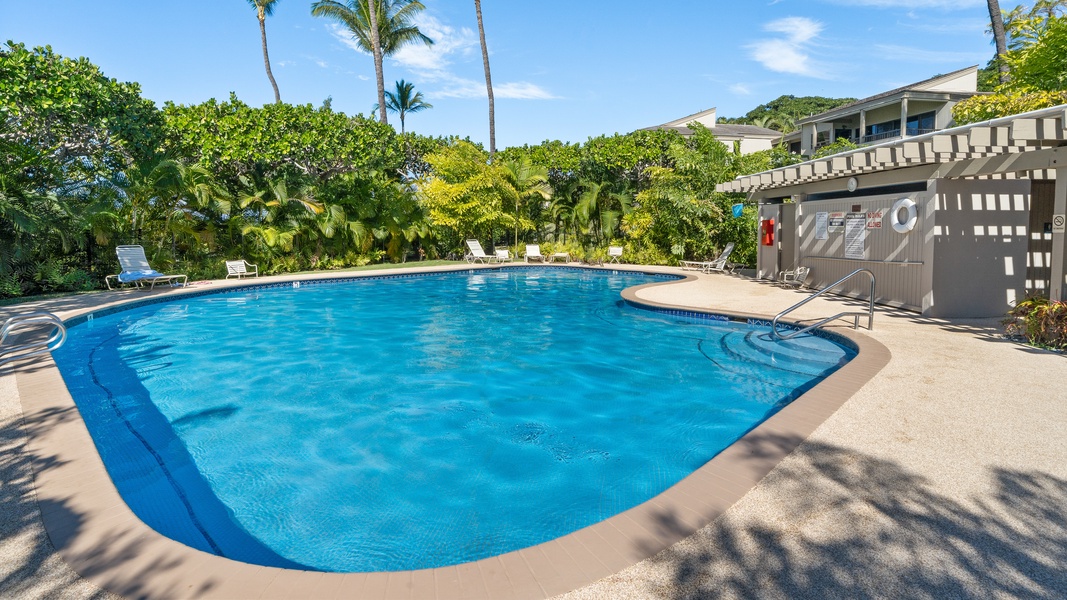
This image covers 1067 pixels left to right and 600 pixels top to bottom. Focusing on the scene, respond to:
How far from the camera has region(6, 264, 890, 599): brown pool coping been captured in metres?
2.36

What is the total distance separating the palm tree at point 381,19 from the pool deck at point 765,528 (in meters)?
27.4

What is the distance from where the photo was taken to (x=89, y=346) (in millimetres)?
9008

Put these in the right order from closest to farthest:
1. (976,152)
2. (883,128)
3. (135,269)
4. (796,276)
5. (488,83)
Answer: (976,152), (796,276), (135,269), (488,83), (883,128)

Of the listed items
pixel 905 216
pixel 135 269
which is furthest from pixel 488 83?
pixel 905 216

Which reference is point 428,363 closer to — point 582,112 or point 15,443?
point 15,443

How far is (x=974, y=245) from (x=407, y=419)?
31.4ft

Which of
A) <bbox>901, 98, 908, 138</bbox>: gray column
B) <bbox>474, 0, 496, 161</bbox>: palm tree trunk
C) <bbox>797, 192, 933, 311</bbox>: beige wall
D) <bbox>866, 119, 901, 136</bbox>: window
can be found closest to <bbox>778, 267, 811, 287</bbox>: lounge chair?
<bbox>797, 192, 933, 311</bbox>: beige wall

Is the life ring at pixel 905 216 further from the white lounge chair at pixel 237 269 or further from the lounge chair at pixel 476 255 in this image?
the white lounge chair at pixel 237 269

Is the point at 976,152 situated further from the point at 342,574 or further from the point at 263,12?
the point at 263,12

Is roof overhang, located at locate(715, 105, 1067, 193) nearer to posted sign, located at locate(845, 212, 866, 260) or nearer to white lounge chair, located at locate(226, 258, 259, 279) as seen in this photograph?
posted sign, located at locate(845, 212, 866, 260)

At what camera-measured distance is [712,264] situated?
17234 mm

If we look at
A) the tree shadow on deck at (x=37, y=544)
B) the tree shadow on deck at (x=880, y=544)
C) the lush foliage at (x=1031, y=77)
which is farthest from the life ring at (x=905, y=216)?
the tree shadow on deck at (x=37, y=544)

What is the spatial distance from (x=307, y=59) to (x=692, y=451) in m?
33.9

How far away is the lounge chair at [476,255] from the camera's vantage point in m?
22.2
